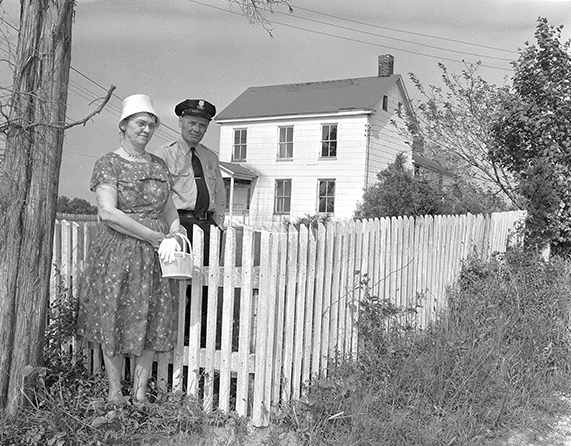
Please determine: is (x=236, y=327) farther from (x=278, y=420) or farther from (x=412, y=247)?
(x=412, y=247)

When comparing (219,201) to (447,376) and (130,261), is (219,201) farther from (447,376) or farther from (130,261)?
(447,376)

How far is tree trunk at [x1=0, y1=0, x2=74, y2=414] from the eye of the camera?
2.97m

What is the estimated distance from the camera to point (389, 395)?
350cm

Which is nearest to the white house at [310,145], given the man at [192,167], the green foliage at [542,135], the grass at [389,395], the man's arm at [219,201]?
the green foliage at [542,135]

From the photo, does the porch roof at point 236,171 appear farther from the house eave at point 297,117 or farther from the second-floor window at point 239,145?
the house eave at point 297,117

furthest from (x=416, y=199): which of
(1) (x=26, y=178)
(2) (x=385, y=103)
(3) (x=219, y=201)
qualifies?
(1) (x=26, y=178)

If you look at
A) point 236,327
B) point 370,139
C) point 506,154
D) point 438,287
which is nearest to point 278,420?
point 236,327

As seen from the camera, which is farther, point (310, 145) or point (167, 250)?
point (310, 145)

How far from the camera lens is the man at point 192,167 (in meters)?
3.89

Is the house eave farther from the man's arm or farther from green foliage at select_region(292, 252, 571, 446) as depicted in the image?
the man's arm

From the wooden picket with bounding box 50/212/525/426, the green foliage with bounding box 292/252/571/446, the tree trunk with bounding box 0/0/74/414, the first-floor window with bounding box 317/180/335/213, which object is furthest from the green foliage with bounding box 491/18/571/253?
the first-floor window with bounding box 317/180/335/213

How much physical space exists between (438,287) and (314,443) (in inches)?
142

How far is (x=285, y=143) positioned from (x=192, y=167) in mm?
18064

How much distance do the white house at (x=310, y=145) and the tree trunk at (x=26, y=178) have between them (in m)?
17.7
